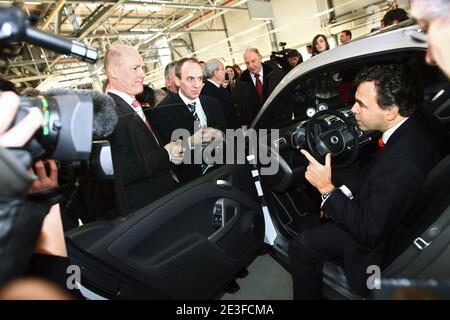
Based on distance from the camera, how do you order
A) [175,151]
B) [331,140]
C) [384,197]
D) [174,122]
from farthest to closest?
[174,122]
[331,140]
[175,151]
[384,197]

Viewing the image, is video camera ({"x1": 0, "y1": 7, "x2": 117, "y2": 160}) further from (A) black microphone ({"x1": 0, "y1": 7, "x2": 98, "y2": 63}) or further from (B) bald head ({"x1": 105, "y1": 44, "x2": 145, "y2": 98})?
(B) bald head ({"x1": 105, "y1": 44, "x2": 145, "y2": 98})

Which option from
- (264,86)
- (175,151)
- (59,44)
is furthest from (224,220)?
(264,86)

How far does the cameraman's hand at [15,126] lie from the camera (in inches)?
24.1

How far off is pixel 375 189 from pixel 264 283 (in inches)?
44.8

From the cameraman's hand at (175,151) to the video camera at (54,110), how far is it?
943 millimetres

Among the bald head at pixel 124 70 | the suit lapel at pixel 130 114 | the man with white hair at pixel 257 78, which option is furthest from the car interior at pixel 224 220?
the man with white hair at pixel 257 78

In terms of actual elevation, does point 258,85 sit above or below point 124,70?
below

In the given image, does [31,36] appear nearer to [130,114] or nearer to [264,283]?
[130,114]

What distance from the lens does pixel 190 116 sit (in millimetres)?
2092

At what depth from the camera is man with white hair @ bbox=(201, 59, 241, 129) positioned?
3446 millimetres

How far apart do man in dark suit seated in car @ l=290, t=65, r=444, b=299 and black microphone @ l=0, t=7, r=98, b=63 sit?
124 cm

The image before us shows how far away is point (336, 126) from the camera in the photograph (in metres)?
1.92

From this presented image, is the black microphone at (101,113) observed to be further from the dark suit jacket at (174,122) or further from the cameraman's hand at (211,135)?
the cameraman's hand at (211,135)
